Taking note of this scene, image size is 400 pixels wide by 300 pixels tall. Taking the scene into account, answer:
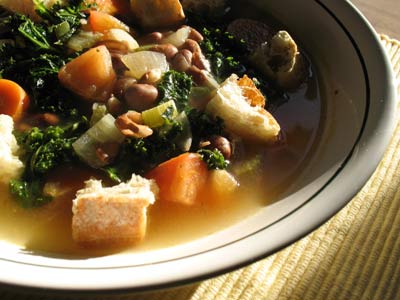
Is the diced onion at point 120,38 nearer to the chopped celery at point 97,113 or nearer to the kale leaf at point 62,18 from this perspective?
the kale leaf at point 62,18

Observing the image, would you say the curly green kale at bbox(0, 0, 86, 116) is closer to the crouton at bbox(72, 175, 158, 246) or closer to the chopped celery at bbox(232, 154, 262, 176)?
the crouton at bbox(72, 175, 158, 246)

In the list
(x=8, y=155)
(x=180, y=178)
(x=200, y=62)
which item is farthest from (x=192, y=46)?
(x=8, y=155)

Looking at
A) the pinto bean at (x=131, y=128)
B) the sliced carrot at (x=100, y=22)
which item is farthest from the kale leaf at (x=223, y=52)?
the pinto bean at (x=131, y=128)

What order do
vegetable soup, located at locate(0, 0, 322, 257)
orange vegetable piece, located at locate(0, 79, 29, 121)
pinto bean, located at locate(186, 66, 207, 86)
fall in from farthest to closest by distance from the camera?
pinto bean, located at locate(186, 66, 207, 86)
orange vegetable piece, located at locate(0, 79, 29, 121)
vegetable soup, located at locate(0, 0, 322, 257)

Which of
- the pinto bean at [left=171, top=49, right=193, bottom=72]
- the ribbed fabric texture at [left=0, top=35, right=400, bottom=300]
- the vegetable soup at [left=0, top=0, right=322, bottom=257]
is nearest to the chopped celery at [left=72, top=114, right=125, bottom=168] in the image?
the vegetable soup at [left=0, top=0, right=322, bottom=257]

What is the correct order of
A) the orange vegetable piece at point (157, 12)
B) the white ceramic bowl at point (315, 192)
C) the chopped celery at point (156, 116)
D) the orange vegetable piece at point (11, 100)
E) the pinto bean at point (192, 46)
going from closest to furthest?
the white ceramic bowl at point (315, 192)
the chopped celery at point (156, 116)
the orange vegetable piece at point (11, 100)
the pinto bean at point (192, 46)
the orange vegetable piece at point (157, 12)

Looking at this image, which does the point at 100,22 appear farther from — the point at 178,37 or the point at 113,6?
the point at 178,37
